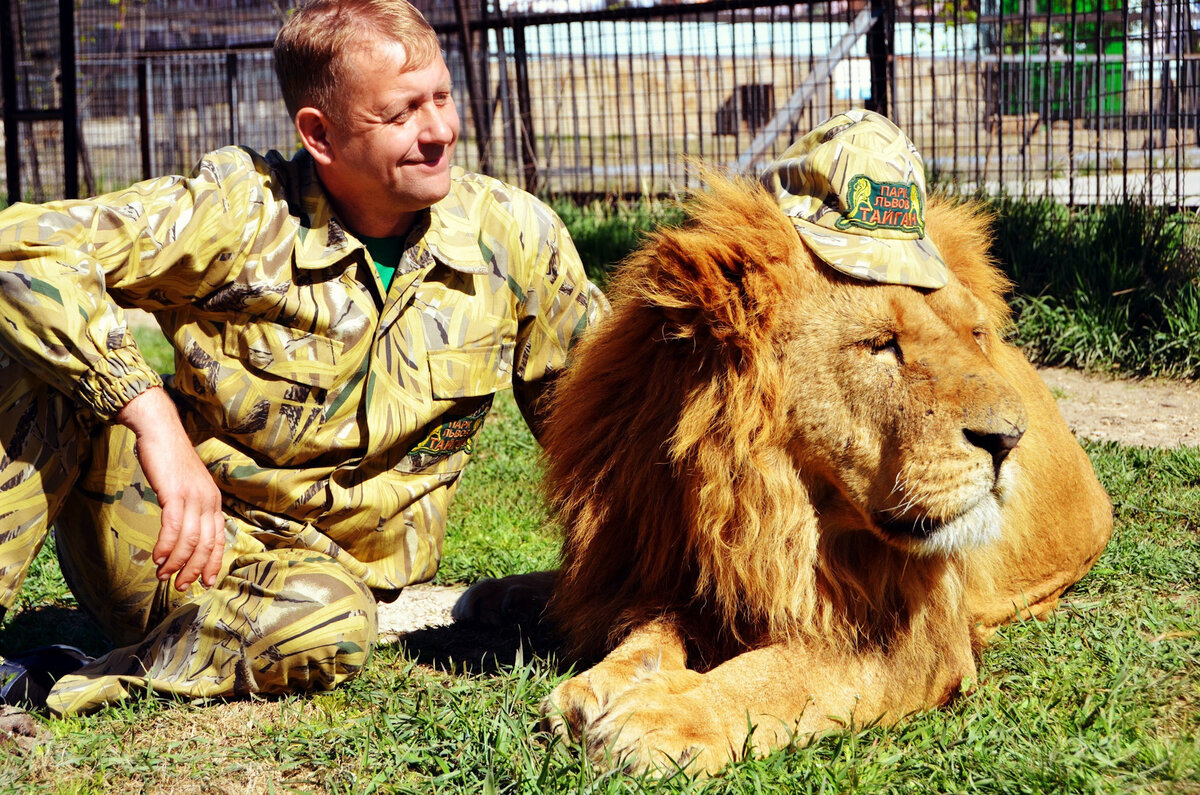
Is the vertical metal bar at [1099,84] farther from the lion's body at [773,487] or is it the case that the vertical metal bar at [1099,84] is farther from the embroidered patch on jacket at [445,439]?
the embroidered patch on jacket at [445,439]

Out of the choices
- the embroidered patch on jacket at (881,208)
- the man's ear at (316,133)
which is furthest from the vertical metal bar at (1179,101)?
the man's ear at (316,133)

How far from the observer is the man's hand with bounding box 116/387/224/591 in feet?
7.64

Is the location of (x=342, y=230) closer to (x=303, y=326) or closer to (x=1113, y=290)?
(x=303, y=326)

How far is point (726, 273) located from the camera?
2.35 metres

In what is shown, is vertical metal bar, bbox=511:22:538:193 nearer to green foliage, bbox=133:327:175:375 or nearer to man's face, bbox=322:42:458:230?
green foliage, bbox=133:327:175:375

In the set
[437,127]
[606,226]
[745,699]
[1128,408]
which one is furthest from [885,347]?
[606,226]

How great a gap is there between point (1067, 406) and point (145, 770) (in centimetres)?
439

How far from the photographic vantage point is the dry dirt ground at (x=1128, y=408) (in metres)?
4.88

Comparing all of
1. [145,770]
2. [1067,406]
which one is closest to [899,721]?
[145,770]

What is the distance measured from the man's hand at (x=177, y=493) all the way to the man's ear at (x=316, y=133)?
706mm

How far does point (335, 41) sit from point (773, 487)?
4.77 ft

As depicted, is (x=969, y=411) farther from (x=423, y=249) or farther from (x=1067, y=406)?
(x=1067, y=406)

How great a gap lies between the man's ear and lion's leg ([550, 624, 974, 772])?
137cm

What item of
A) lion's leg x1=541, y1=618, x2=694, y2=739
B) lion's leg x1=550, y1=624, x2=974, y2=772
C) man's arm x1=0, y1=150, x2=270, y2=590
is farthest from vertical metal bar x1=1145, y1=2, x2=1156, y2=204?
man's arm x1=0, y1=150, x2=270, y2=590
